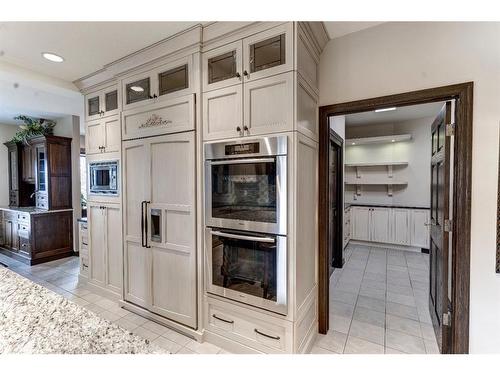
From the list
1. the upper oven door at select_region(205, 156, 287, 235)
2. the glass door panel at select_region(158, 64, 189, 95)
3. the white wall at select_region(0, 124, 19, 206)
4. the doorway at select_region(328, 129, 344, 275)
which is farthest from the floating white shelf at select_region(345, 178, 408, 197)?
the white wall at select_region(0, 124, 19, 206)

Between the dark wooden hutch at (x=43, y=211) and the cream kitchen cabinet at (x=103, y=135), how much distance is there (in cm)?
202

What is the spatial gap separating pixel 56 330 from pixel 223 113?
1610mm

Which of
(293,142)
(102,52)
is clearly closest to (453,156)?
(293,142)

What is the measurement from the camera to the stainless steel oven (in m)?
1.70

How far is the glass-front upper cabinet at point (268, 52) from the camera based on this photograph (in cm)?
165

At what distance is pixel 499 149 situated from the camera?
1.57 metres

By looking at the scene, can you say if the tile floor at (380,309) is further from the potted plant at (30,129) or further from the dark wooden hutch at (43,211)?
the potted plant at (30,129)

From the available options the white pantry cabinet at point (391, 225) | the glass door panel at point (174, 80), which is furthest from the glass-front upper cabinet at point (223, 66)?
the white pantry cabinet at point (391, 225)

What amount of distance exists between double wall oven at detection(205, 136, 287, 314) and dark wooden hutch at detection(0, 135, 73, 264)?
391cm

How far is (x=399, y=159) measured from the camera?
201 inches

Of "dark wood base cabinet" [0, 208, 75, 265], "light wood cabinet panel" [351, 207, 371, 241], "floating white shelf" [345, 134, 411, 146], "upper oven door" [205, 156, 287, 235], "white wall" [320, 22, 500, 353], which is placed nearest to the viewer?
"white wall" [320, 22, 500, 353]

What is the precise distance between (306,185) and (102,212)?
245cm

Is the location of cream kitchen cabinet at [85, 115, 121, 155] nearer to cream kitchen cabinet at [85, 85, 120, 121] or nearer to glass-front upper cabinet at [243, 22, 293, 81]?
cream kitchen cabinet at [85, 85, 120, 121]

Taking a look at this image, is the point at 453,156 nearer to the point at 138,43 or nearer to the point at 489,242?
the point at 489,242
